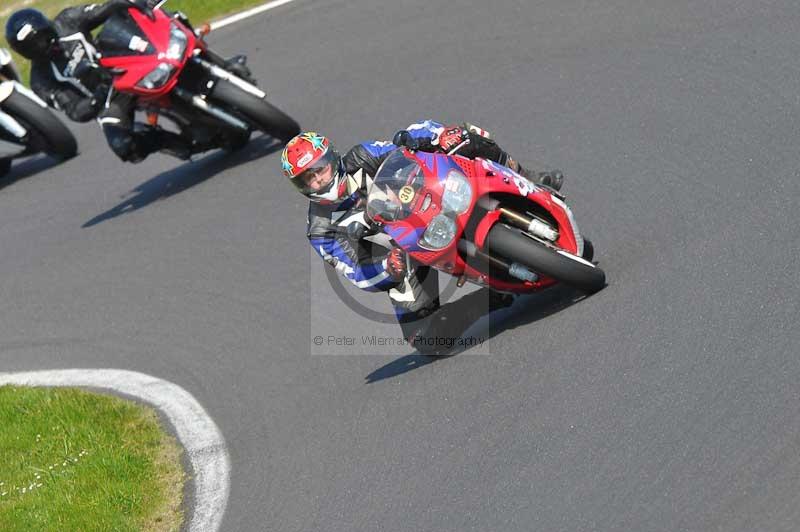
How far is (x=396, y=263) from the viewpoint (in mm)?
7191

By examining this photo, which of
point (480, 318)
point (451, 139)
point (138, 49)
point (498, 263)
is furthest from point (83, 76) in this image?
point (498, 263)

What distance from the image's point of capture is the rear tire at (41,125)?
42.6ft

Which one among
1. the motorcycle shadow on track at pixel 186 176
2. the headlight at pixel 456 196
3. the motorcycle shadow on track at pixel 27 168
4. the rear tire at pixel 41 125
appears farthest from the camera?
the motorcycle shadow on track at pixel 27 168

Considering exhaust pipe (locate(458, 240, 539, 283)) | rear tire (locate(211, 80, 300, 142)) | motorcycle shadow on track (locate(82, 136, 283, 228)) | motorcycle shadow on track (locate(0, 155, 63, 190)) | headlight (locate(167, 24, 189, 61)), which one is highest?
exhaust pipe (locate(458, 240, 539, 283))

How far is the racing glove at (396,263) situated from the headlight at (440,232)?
1.14 feet

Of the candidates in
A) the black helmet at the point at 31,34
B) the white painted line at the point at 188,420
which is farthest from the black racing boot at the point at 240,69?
the white painted line at the point at 188,420

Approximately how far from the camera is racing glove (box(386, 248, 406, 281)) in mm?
7176

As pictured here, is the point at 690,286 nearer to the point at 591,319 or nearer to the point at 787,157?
the point at 591,319

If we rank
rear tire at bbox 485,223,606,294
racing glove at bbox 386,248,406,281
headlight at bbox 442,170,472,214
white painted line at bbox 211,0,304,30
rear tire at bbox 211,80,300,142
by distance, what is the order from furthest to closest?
white painted line at bbox 211,0,304,30, rear tire at bbox 211,80,300,142, racing glove at bbox 386,248,406,281, headlight at bbox 442,170,472,214, rear tire at bbox 485,223,606,294

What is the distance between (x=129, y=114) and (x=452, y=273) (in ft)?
17.9

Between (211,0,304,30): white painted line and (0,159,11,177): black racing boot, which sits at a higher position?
(211,0,304,30): white painted line

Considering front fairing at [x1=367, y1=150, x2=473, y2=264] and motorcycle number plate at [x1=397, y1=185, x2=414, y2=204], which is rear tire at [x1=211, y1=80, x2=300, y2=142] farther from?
motorcycle number plate at [x1=397, y1=185, x2=414, y2=204]

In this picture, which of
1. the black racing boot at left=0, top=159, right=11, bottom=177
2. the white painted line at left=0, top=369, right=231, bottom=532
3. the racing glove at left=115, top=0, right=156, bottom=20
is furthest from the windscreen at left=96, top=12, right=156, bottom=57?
the white painted line at left=0, top=369, right=231, bottom=532

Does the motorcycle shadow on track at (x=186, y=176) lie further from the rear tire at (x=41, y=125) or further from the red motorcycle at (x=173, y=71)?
the rear tire at (x=41, y=125)
